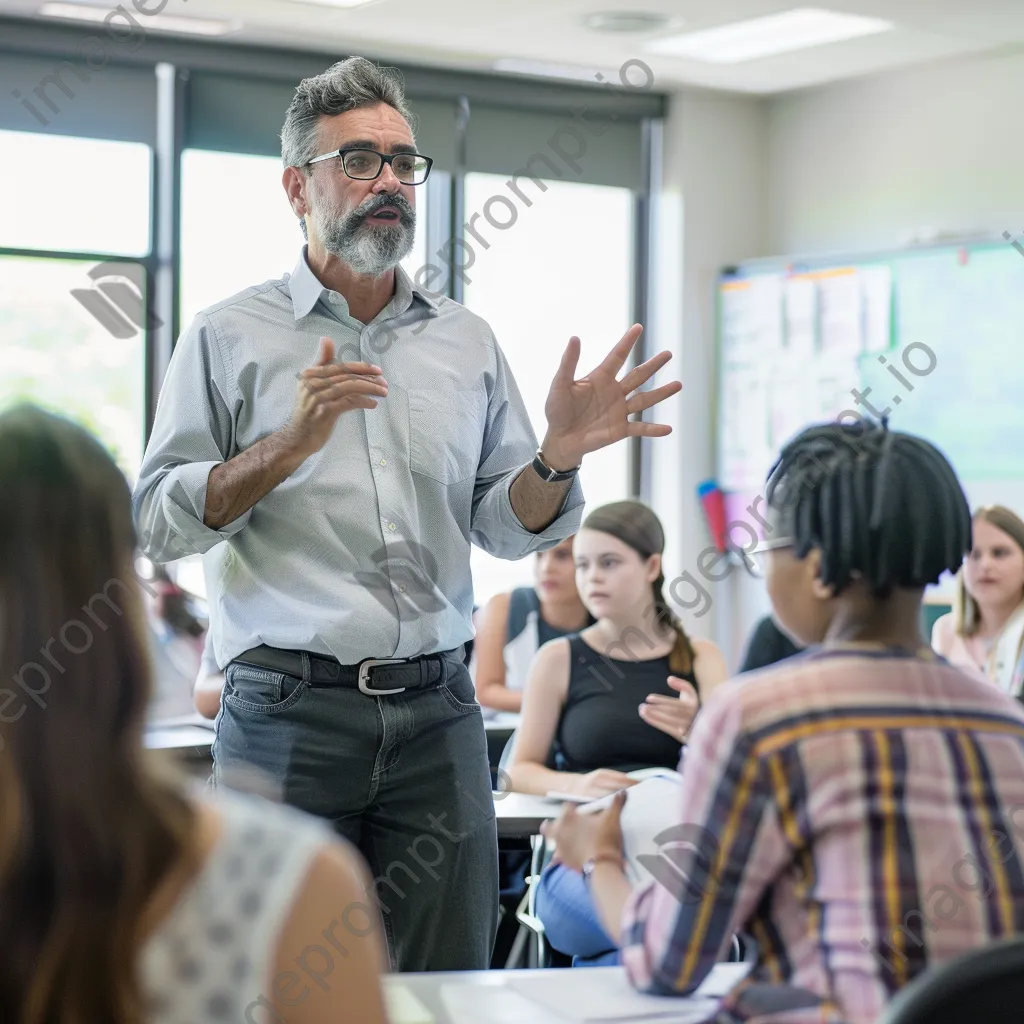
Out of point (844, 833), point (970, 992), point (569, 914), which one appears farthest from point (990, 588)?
point (970, 992)

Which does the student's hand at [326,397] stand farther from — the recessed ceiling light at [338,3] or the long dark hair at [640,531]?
the recessed ceiling light at [338,3]

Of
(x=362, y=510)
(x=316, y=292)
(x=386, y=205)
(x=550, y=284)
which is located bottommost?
(x=362, y=510)

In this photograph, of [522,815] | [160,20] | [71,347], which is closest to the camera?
[522,815]

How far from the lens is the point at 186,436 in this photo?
231 centimetres

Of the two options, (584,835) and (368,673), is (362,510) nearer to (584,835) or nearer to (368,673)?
(368,673)

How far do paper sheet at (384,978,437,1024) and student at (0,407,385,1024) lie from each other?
47cm

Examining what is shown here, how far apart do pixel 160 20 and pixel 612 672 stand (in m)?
3.27

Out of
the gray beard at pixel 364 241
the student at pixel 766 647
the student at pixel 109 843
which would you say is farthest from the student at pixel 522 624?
the student at pixel 109 843

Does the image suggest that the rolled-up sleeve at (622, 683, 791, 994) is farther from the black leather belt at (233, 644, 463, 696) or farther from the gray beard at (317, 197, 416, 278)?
the gray beard at (317, 197, 416, 278)

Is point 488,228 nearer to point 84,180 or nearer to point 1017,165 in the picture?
point 84,180

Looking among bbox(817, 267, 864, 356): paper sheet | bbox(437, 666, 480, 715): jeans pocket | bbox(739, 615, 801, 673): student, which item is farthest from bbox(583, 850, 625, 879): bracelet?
bbox(817, 267, 864, 356): paper sheet

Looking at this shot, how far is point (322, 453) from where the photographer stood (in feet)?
7.63

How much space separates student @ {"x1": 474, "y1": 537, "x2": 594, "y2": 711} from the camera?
187 inches

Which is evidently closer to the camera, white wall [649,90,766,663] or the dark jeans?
the dark jeans
